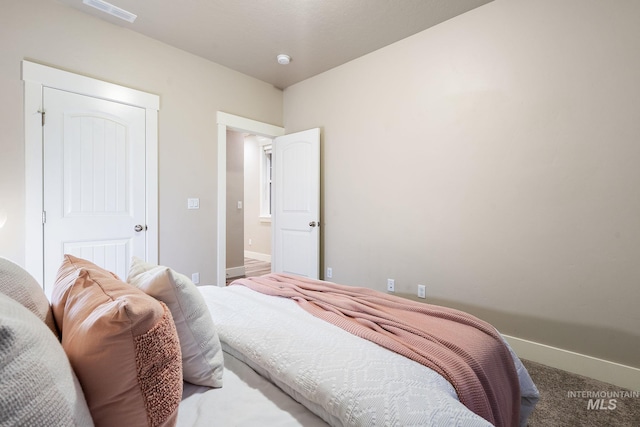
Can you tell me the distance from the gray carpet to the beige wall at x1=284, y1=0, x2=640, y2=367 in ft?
0.73

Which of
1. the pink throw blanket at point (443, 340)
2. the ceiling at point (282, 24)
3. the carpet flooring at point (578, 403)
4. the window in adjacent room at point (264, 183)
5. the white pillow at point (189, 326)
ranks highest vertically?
the ceiling at point (282, 24)

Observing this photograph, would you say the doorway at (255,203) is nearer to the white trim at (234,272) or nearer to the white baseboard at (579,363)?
the white trim at (234,272)

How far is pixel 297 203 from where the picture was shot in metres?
3.73

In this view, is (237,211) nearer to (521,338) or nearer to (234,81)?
(234,81)

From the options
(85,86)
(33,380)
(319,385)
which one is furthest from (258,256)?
(33,380)

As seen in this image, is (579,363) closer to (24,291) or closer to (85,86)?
(24,291)

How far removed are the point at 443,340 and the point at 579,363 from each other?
1.78 metres

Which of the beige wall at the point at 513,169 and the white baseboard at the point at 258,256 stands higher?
the beige wall at the point at 513,169

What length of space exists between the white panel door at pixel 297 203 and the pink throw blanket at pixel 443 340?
1.90m

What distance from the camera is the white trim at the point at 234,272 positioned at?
15.9 feet

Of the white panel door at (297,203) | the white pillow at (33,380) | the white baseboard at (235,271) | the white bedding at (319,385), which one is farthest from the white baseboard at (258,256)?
the white pillow at (33,380)

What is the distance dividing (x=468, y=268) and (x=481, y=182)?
2.46ft

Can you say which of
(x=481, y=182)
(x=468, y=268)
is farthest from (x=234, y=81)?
(x=468, y=268)

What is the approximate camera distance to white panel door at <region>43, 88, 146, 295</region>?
2381 mm
